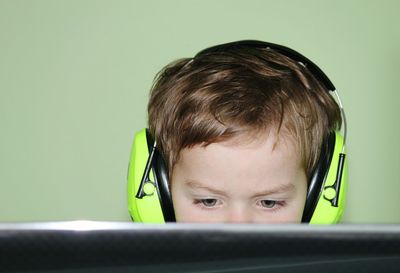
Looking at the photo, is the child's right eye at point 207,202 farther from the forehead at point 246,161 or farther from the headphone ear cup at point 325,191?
the headphone ear cup at point 325,191

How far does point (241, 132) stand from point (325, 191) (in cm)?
16

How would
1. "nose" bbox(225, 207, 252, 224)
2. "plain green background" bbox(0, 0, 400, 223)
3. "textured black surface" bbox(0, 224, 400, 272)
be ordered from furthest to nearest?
"plain green background" bbox(0, 0, 400, 223), "nose" bbox(225, 207, 252, 224), "textured black surface" bbox(0, 224, 400, 272)

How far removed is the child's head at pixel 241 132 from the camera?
81cm

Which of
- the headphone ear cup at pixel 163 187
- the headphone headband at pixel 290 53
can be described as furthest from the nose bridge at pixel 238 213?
the headphone headband at pixel 290 53

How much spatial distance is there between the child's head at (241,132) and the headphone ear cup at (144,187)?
0.03 meters

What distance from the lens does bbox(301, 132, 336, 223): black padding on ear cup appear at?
2.79 ft

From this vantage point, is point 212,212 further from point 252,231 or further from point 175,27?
point 175,27

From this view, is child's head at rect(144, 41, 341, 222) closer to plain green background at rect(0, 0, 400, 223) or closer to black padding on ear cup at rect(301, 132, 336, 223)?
black padding on ear cup at rect(301, 132, 336, 223)

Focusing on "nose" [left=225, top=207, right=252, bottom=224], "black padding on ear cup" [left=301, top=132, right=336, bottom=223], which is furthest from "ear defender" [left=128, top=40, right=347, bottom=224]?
"nose" [left=225, top=207, right=252, bottom=224]

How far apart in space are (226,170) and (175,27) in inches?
29.2

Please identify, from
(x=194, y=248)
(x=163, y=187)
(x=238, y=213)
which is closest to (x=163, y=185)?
(x=163, y=187)

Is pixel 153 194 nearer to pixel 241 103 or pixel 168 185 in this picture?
pixel 168 185

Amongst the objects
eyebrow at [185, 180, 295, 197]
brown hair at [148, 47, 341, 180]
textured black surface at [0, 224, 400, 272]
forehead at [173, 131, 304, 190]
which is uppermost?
textured black surface at [0, 224, 400, 272]

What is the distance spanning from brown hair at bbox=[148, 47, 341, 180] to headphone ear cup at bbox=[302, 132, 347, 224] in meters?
0.03
